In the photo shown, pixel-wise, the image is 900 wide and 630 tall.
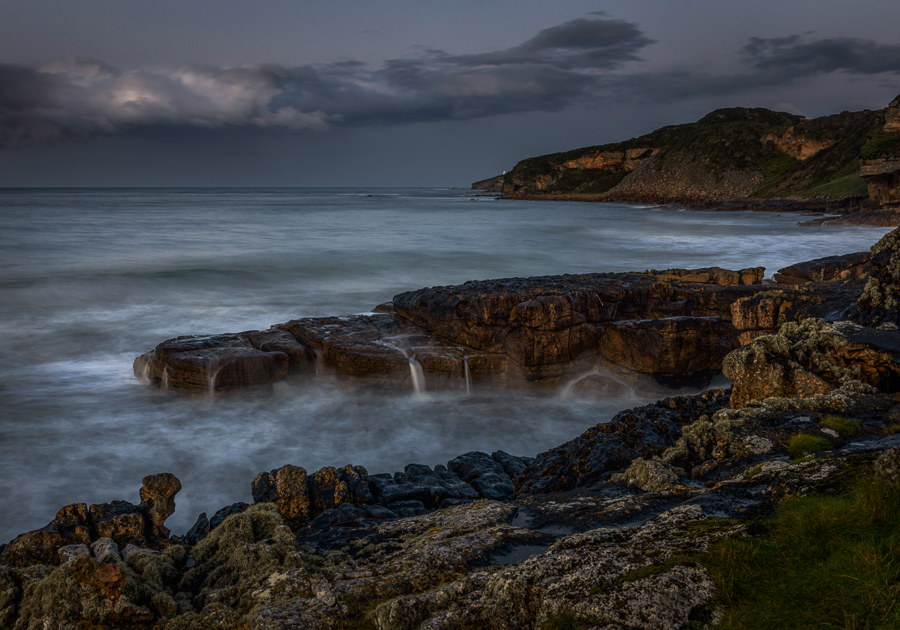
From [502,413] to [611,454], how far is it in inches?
235

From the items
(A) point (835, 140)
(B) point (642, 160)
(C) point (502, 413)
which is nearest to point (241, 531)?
(C) point (502, 413)

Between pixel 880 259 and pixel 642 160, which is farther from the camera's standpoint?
pixel 642 160

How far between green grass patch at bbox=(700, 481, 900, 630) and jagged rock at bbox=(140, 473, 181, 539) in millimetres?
5524

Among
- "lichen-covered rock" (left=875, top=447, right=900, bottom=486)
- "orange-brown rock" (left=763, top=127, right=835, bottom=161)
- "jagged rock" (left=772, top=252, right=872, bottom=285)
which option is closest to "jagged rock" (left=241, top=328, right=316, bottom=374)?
"lichen-covered rock" (left=875, top=447, right=900, bottom=486)

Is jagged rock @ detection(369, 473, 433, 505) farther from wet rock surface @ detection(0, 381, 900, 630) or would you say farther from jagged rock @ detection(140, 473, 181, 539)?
jagged rock @ detection(140, 473, 181, 539)

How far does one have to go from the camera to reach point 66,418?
12.1m

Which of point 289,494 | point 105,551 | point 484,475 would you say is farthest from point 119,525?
point 484,475

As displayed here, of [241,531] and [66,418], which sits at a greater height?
[241,531]

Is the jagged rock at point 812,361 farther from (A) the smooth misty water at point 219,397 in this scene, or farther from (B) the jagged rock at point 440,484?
(A) the smooth misty water at point 219,397

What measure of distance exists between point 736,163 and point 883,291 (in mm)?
120207

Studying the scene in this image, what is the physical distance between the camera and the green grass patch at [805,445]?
5027 mm

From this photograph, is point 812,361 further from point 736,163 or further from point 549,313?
point 736,163

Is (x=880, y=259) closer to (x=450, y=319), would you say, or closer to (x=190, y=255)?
(x=450, y=319)

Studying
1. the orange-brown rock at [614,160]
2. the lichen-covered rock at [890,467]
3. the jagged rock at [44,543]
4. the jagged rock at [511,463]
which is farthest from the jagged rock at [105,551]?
the orange-brown rock at [614,160]
